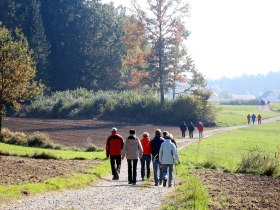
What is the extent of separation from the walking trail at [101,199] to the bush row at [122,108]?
4597cm

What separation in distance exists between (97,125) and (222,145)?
21.6 meters

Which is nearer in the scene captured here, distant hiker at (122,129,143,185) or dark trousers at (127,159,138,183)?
dark trousers at (127,159,138,183)

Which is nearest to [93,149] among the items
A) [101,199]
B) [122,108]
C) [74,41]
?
[101,199]

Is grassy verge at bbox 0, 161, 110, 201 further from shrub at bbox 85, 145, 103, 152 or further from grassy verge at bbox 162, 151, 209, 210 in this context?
shrub at bbox 85, 145, 103, 152

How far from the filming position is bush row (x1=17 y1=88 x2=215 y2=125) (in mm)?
64875

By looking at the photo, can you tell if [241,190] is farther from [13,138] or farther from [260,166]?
[13,138]

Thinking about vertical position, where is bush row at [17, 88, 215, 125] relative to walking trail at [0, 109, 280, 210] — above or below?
above

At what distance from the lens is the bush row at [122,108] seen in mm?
64875

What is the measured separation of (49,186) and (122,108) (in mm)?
52154

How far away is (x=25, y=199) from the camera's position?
1509 centimetres

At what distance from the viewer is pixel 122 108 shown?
227 ft

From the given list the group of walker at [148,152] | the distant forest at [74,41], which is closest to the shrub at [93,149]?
the group of walker at [148,152]

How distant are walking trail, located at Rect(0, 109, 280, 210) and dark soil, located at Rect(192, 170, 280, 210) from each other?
1.87m

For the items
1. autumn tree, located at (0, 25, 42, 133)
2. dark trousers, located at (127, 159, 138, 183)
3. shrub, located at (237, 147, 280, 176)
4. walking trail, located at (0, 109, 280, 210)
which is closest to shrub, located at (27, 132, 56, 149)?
autumn tree, located at (0, 25, 42, 133)
